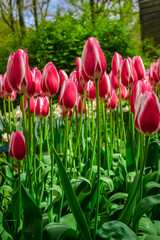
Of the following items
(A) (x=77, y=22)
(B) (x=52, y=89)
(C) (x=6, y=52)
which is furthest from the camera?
(C) (x=6, y=52)

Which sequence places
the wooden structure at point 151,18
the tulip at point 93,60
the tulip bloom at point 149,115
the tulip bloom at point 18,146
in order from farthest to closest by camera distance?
the wooden structure at point 151,18 → the tulip bloom at point 18,146 → the tulip at point 93,60 → the tulip bloom at point 149,115

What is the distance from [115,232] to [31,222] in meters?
0.31

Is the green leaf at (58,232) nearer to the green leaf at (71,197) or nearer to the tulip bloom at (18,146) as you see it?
the green leaf at (71,197)

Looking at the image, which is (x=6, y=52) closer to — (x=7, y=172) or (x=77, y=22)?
(x=77, y=22)

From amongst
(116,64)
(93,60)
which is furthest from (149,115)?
(116,64)

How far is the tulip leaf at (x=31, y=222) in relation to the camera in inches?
36.1

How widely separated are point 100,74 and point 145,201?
0.55m

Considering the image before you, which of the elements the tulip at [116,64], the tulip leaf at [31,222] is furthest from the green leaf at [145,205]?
the tulip at [116,64]

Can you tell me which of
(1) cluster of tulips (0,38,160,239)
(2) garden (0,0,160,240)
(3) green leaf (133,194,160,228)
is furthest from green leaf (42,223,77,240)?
(3) green leaf (133,194,160,228)

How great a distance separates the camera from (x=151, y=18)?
8.41 m

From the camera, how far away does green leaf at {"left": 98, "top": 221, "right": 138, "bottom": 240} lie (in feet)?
2.96

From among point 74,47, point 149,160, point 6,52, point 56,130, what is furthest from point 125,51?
point 149,160

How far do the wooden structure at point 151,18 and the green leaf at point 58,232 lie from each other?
8.44 m

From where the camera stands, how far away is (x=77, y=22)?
7262 mm
